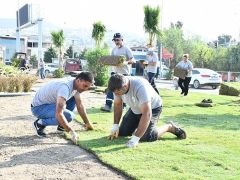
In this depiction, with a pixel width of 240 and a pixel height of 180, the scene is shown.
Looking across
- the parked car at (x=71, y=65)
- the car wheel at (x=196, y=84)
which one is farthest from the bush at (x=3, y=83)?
the parked car at (x=71, y=65)

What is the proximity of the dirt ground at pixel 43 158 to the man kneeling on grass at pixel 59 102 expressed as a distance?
268 mm

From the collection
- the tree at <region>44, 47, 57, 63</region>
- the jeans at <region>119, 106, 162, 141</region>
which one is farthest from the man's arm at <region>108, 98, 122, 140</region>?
the tree at <region>44, 47, 57, 63</region>

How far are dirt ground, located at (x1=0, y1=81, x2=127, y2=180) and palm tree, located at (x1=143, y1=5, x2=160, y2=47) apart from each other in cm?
1906

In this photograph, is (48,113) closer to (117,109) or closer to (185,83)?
(117,109)

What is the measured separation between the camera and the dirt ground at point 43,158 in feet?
16.8

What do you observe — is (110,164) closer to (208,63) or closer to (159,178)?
(159,178)

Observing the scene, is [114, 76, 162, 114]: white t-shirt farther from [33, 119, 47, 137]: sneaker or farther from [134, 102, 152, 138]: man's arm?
[33, 119, 47, 137]: sneaker

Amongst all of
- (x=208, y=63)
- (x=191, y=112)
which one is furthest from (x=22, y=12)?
(x=191, y=112)

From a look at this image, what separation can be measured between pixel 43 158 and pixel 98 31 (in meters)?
23.9

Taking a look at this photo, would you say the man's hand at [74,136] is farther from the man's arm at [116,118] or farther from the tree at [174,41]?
the tree at [174,41]

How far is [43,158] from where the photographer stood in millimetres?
5840

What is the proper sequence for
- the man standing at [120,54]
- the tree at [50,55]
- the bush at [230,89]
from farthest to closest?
1. the tree at [50,55]
2. the bush at [230,89]
3. the man standing at [120,54]

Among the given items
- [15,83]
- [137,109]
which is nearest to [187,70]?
[15,83]

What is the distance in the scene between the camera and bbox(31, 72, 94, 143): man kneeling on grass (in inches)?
254
